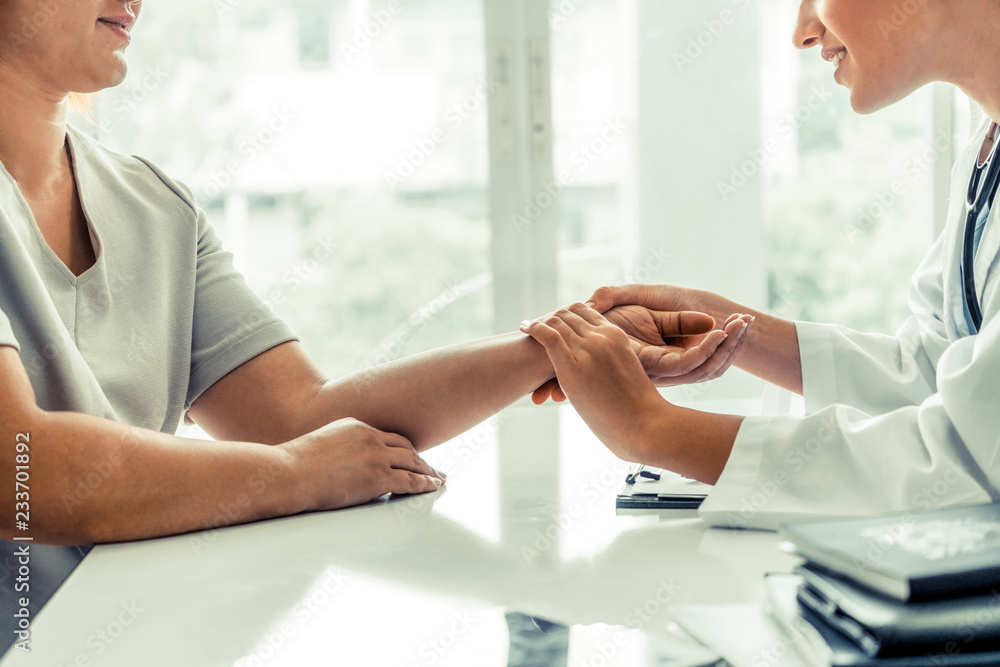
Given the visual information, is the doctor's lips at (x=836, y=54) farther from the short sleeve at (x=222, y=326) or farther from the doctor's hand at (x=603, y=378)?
the short sleeve at (x=222, y=326)

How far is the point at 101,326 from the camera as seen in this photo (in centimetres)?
121

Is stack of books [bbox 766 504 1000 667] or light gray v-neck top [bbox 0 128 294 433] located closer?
stack of books [bbox 766 504 1000 667]

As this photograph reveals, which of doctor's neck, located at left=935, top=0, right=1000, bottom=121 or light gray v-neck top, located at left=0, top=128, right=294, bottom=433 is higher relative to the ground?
doctor's neck, located at left=935, top=0, right=1000, bottom=121

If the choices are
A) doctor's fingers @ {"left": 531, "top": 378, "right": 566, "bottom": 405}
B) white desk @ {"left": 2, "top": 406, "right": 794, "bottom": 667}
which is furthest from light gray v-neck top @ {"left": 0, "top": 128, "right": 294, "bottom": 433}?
doctor's fingers @ {"left": 531, "top": 378, "right": 566, "bottom": 405}

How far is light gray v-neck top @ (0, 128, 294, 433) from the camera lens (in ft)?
3.53

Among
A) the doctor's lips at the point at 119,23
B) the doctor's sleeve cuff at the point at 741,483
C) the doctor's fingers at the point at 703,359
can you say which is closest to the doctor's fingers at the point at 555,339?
the doctor's fingers at the point at 703,359

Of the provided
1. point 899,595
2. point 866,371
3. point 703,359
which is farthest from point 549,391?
point 899,595

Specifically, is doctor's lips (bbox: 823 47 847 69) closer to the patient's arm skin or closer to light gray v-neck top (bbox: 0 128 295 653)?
the patient's arm skin

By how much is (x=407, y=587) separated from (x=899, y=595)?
1.41ft

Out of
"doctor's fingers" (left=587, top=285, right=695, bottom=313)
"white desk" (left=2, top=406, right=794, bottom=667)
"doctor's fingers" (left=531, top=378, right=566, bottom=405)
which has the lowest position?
"white desk" (left=2, top=406, right=794, bottom=667)

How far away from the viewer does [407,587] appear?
792 mm

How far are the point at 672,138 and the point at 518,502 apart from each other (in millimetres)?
2151

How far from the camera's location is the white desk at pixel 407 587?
0.66m

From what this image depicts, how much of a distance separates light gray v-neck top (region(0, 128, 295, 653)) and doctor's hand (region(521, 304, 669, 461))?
1.54ft
